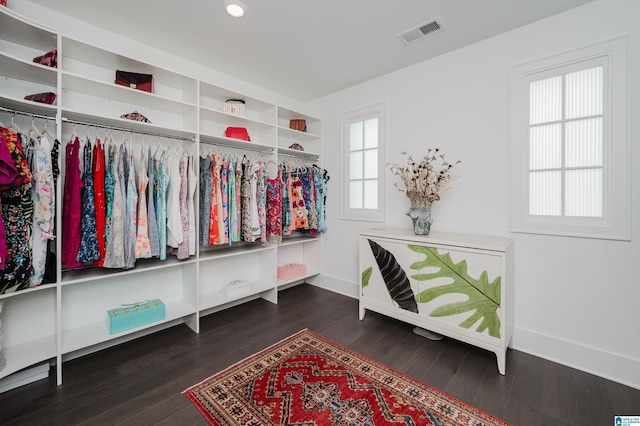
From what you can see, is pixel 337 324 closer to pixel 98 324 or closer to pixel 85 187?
pixel 98 324

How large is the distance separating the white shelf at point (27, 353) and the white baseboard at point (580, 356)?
3437mm

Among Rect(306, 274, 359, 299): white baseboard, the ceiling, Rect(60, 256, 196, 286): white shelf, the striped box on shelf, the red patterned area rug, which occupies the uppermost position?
the ceiling

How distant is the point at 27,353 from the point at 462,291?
304 centimetres

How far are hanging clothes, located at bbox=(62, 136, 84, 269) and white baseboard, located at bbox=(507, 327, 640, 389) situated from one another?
3379 millimetres

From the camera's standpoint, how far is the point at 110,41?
→ 7.35 ft

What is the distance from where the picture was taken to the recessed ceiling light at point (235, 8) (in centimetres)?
187

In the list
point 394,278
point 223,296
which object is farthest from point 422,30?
point 223,296

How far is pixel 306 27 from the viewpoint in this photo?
2.16 m

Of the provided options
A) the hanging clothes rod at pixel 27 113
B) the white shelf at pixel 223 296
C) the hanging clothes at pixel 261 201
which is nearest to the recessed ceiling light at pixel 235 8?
the hanging clothes at pixel 261 201

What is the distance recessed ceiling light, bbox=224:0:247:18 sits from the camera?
6.13 feet

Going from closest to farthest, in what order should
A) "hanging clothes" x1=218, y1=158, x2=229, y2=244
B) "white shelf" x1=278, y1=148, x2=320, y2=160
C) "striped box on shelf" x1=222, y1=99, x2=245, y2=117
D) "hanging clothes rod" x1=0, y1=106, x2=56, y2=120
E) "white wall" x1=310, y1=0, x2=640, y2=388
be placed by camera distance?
"hanging clothes rod" x1=0, y1=106, x2=56, y2=120 < "white wall" x1=310, y1=0, x2=640, y2=388 < "hanging clothes" x1=218, y1=158, x2=229, y2=244 < "striped box on shelf" x1=222, y1=99, x2=245, y2=117 < "white shelf" x1=278, y1=148, x2=320, y2=160

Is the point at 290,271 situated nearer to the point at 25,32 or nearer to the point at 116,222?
the point at 116,222

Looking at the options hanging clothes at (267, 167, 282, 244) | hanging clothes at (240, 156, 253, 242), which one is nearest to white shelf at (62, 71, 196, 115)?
hanging clothes at (240, 156, 253, 242)

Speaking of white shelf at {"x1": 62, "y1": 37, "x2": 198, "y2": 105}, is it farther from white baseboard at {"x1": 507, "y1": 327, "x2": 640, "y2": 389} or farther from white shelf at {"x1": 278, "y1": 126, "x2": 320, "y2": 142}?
white baseboard at {"x1": 507, "y1": 327, "x2": 640, "y2": 389}
